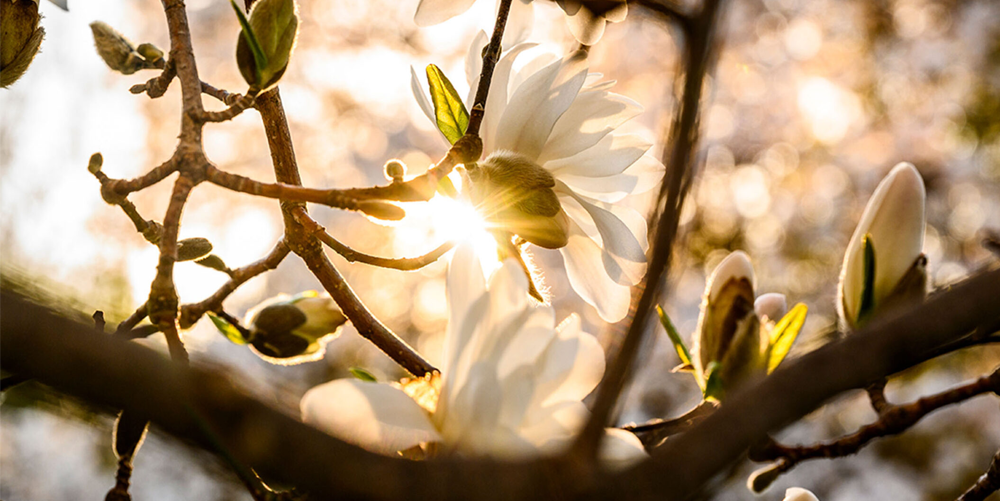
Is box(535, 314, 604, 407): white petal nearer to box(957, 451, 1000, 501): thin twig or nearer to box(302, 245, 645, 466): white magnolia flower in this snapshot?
box(302, 245, 645, 466): white magnolia flower

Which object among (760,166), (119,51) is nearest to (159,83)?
(119,51)

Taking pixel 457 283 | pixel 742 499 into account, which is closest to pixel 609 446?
pixel 457 283

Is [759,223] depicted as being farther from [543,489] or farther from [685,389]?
[543,489]

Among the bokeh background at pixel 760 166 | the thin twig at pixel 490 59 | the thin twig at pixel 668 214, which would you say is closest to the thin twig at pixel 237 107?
the thin twig at pixel 490 59

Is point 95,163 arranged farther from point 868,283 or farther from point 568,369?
point 868,283

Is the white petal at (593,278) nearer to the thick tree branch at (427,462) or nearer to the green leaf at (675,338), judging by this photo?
the green leaf at (675,338)

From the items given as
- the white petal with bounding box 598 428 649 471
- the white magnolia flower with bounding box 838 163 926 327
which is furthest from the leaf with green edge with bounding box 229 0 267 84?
the white magnolia flower with bounding box 838 163 926 327
